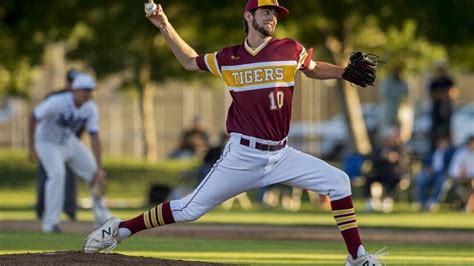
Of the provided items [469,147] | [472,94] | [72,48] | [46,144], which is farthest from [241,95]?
[472,94]

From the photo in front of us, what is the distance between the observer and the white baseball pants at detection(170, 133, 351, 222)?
10.8 m

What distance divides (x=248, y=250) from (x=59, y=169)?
3.89 m

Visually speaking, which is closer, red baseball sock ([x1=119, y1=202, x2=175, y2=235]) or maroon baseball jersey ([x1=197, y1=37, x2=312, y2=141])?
maroon baseball jersey ([x1=197, y1=37, x2=312, y2=141])

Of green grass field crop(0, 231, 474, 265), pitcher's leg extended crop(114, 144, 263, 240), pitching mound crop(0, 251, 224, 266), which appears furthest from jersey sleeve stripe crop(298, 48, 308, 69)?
green grass field crop(0, 231, 474, 265)

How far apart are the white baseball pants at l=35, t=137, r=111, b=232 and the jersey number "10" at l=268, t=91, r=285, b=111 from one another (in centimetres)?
719

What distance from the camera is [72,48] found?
41781mm

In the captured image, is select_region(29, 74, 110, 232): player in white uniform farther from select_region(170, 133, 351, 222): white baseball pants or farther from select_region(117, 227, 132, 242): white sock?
select_region(170, 133, 351, 222): white baseball pants

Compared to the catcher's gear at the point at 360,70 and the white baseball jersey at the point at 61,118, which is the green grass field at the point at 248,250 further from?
the catcher's gear at the point at 360,70

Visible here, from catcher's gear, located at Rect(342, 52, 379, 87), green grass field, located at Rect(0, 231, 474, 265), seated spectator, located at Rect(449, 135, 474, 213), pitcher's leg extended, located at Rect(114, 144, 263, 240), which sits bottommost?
green grass field, located at Rect(0, 231, 474, 265)

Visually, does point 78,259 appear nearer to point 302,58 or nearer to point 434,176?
point 302,58

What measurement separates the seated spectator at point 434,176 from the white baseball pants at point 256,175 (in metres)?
15.0

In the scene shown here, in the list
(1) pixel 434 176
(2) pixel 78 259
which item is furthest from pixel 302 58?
(1) pixel 434 176

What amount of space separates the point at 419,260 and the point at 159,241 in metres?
3.88

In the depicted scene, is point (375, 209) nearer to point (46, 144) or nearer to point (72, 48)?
point (46, 144)
